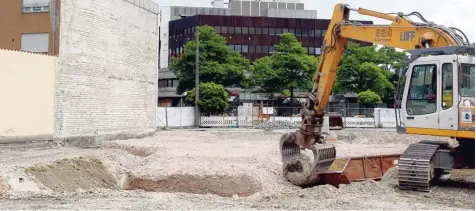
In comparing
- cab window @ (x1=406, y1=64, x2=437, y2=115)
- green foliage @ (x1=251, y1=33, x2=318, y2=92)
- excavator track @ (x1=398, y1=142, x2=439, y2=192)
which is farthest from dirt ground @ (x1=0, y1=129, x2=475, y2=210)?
green foliage @ (x1=251, y1=33, x2=318, y2=92)

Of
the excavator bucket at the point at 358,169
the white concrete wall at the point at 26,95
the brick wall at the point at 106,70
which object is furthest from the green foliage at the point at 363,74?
the excavator bucket at the point at 358,169

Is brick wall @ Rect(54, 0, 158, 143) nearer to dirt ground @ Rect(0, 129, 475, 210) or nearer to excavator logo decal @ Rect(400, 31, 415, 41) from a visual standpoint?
dirt ground @ Rect(0, 129, 475, 210)

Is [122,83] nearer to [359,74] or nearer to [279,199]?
[279,199]

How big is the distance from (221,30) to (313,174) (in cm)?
6257

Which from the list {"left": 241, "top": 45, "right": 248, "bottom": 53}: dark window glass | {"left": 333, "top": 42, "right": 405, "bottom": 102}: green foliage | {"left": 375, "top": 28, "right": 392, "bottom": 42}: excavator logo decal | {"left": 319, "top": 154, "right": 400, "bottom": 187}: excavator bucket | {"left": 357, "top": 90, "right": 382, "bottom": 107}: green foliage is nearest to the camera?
{"left": 375, "top": 28, "right": 392, "bottom": 42}: excavator logo decal

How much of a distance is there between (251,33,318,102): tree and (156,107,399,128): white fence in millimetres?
7326

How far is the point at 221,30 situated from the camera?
72875 mm

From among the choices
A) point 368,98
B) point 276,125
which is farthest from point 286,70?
point 276,125

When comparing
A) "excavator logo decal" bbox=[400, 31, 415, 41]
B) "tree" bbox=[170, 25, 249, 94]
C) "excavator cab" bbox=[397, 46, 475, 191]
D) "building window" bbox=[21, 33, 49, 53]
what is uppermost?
"tree" bbox=[170, 25, 249, 94]

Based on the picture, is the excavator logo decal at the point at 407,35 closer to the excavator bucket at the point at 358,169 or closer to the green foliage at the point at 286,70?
the excavator bucket at the point at 358,169

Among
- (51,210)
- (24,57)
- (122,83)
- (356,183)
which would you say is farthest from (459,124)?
(122,83)

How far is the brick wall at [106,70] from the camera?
19.9m

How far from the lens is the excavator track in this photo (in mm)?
10570

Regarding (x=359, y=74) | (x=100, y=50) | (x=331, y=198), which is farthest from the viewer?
(x=359, y=74)
